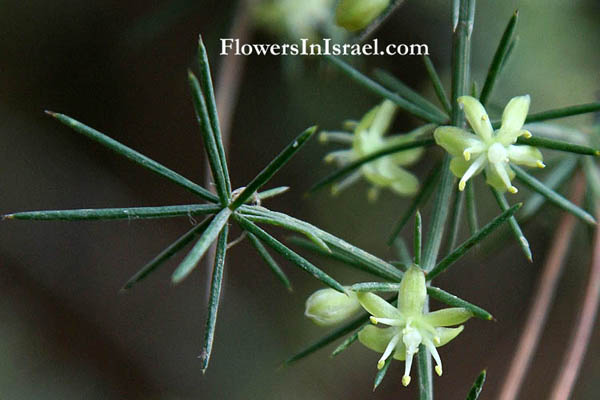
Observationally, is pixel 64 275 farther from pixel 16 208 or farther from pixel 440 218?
pixel 440 218

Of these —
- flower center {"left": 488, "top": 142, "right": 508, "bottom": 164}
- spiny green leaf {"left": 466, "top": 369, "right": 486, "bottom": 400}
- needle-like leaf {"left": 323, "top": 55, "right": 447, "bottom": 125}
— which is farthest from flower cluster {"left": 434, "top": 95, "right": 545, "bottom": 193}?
spiny green leaf {"left": 466, "top": 369, "right": 486, "bottom": 400}

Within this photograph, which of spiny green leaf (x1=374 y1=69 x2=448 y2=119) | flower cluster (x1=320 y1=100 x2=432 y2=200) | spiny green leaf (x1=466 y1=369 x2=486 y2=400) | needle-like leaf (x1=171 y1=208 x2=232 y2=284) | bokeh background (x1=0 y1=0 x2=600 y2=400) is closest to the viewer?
needle-like leaf (x1=171 y1=208 x2=232 y2=284)

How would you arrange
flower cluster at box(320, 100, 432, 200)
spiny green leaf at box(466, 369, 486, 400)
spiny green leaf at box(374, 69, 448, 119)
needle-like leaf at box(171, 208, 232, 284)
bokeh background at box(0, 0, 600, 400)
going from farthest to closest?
1. bokeh background at box(0, 0, 600, 400)
2. flower cluster at box(320, 100, 432, 200)
3. spiny green leaf at box(374, 69, 448, 119)
4. spiny green leaf at box(466, 369, 486, 400)
5. needle-like leaf at box(171, 208, 232, 284)

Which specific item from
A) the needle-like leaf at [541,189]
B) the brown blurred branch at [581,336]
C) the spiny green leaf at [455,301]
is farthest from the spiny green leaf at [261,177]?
the brown blurred branch at [581,336]

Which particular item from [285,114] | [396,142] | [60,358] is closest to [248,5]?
[285,114]

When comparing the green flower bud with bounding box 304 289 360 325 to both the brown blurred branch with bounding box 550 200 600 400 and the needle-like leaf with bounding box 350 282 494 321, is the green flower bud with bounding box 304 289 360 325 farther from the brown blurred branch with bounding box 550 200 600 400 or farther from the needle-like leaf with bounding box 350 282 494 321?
the brown blurred branch with bounding box 550 200 600 400
